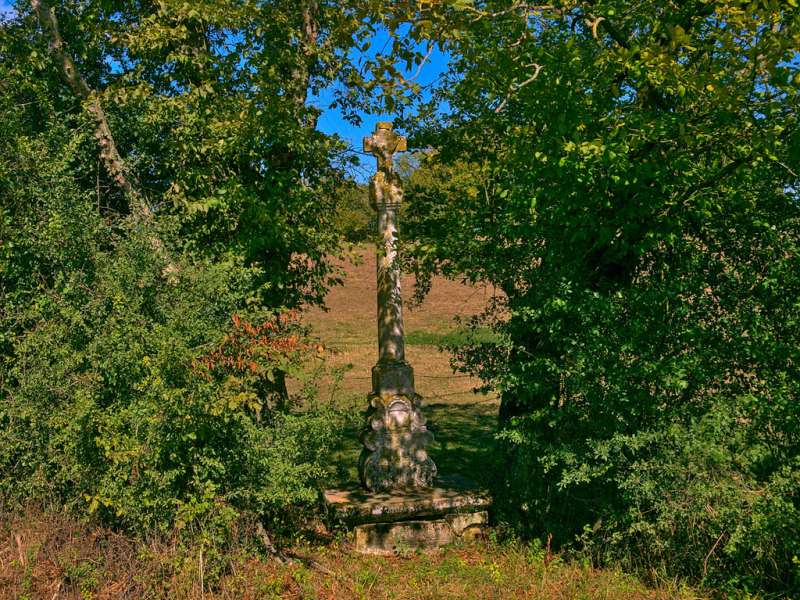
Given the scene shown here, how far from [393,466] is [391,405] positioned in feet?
2.20

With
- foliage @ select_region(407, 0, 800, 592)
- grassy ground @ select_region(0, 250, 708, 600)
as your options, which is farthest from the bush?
foliage @ select_region(407, 0, 800, 592)

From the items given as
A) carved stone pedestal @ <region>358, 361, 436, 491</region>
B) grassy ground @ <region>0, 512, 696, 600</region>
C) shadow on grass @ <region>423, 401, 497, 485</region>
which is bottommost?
shadow on grass @ <region>423, 401, 497, 485</region>

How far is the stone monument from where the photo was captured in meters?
7.98

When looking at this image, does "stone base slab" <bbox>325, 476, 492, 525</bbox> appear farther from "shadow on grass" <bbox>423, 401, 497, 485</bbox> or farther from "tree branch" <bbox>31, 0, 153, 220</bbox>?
"tree branch" <bbox>31, 0, 153, 220</bbox>

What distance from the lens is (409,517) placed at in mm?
8055

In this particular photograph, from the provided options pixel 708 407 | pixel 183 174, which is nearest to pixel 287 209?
pixel 183 174

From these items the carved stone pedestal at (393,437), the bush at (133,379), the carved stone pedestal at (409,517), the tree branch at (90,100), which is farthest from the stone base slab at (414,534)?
the tree branch at (90,100)

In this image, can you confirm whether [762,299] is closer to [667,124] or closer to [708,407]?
[708,407]

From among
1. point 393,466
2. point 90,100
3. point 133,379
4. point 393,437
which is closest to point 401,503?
point 393,466

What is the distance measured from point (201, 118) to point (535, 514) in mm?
5935

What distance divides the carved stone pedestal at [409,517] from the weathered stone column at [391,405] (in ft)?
0.75

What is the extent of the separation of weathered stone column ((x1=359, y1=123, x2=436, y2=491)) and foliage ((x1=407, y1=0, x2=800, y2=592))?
0.85 meters

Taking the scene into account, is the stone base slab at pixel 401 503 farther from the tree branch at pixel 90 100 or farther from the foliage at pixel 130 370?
the tree branch at pixel 90 100

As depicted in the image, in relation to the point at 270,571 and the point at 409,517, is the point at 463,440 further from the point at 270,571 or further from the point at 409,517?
the point at 270,571
